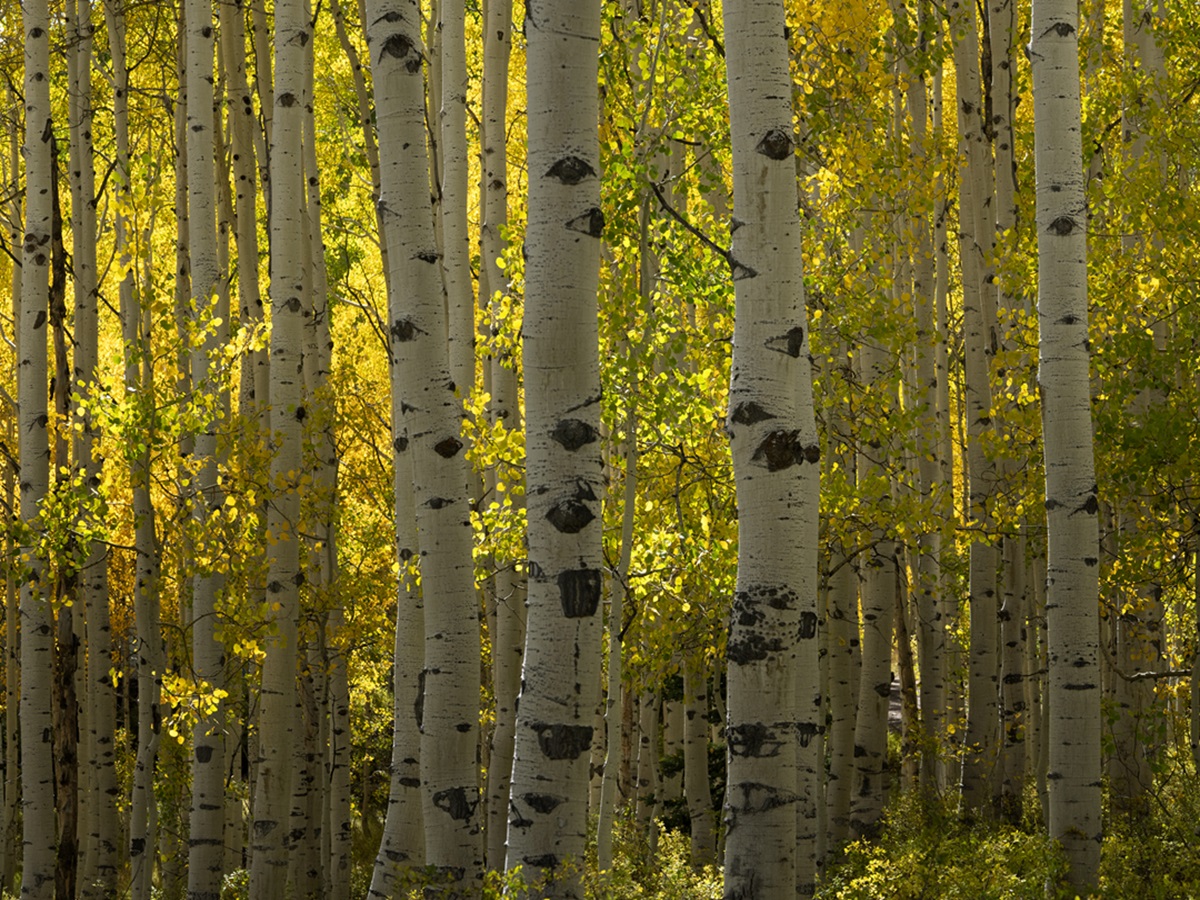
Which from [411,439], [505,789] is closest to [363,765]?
[505,789]

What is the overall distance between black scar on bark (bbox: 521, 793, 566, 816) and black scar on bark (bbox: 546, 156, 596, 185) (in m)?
2.01

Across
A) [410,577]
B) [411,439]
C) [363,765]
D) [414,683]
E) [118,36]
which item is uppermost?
[118,36]

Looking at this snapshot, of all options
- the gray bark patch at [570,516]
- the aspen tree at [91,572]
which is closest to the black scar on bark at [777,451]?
the gray bark patch at [570,516]

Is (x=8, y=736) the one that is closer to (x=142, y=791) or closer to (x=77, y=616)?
(x=77, y=616)

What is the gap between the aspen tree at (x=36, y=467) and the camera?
8.70 m

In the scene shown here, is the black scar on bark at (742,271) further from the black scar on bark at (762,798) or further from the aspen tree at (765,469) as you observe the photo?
the black scar on bark at (762,798)

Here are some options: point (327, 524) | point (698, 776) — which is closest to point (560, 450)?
point (327, 524)

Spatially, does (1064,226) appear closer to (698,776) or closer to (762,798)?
(762,798)

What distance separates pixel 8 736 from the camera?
14133mm

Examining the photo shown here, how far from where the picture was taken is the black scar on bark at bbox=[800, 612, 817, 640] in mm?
4870

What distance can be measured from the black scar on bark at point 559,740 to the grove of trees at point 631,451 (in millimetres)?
20

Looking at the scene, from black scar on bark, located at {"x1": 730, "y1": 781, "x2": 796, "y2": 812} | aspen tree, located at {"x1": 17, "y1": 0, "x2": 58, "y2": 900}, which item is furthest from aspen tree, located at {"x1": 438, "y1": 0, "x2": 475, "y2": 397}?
black scar on bark, located at {"x1": 730, "y1": 781, "x2": 796, "y2": 812}

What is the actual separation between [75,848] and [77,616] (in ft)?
7.56

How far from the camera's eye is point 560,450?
4199mm
